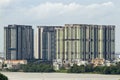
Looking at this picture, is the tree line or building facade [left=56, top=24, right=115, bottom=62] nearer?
the tree line

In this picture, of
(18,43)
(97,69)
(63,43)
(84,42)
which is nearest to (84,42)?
(84,42)

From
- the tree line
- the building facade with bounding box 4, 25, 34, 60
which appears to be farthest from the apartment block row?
the tree line

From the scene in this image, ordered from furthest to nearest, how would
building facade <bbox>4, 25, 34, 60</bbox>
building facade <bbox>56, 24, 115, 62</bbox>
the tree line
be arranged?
building facade <bbox>4, 25, 34, 60</bbox>
building facade <bbox>56, 24, 115, 62</bbox>
the tree line

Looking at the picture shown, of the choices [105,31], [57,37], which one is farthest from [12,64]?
[105,31]

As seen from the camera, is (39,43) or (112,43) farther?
(39,43)

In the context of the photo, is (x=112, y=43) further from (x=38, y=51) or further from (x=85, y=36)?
(x=38, y=51)

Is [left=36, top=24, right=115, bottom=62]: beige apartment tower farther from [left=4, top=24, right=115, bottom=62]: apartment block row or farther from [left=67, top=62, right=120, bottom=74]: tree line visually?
[left=67, top=62, right=120, bottom=74]: tree line
